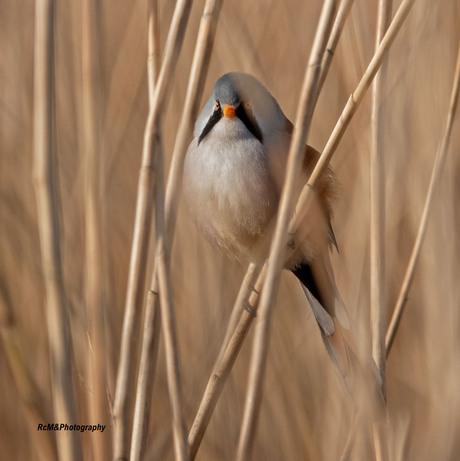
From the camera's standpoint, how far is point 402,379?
6.48 ft

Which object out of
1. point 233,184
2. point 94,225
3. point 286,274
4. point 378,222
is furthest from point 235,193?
point 286,274

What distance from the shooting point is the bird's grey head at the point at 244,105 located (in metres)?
1.39

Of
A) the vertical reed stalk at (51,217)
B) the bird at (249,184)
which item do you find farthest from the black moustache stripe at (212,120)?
the vertical reed stalk at (51,217)

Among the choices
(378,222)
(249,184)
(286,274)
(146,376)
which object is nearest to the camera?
(146,376)

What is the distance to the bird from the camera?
1.39 m

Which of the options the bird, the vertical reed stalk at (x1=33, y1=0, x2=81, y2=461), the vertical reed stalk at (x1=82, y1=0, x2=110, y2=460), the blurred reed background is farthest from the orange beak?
the vertical reed stalk at (x1=33, y1=0, x2=81, y2=461)

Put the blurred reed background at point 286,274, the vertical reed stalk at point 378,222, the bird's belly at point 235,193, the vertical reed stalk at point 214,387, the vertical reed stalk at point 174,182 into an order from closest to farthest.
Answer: the vertical reed stalk at point 174,182
the vertical reed stalk at point 214,387
the vertical reed stalk at point 378,222
the bird's belly at point 235,193
the blurred reed background at point 286,274

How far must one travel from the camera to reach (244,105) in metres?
1.41

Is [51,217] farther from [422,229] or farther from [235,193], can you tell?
[422,229]

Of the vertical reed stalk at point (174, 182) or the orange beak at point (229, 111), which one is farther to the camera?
the orange beak at point (229, 111)

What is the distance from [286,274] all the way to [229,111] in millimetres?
756

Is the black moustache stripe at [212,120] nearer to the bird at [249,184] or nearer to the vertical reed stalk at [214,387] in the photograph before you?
the bird at [249,184]

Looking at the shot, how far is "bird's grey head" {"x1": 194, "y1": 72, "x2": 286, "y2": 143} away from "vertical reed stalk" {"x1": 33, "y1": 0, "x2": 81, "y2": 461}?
0.56 m

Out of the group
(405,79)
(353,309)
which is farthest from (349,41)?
(353,309)
